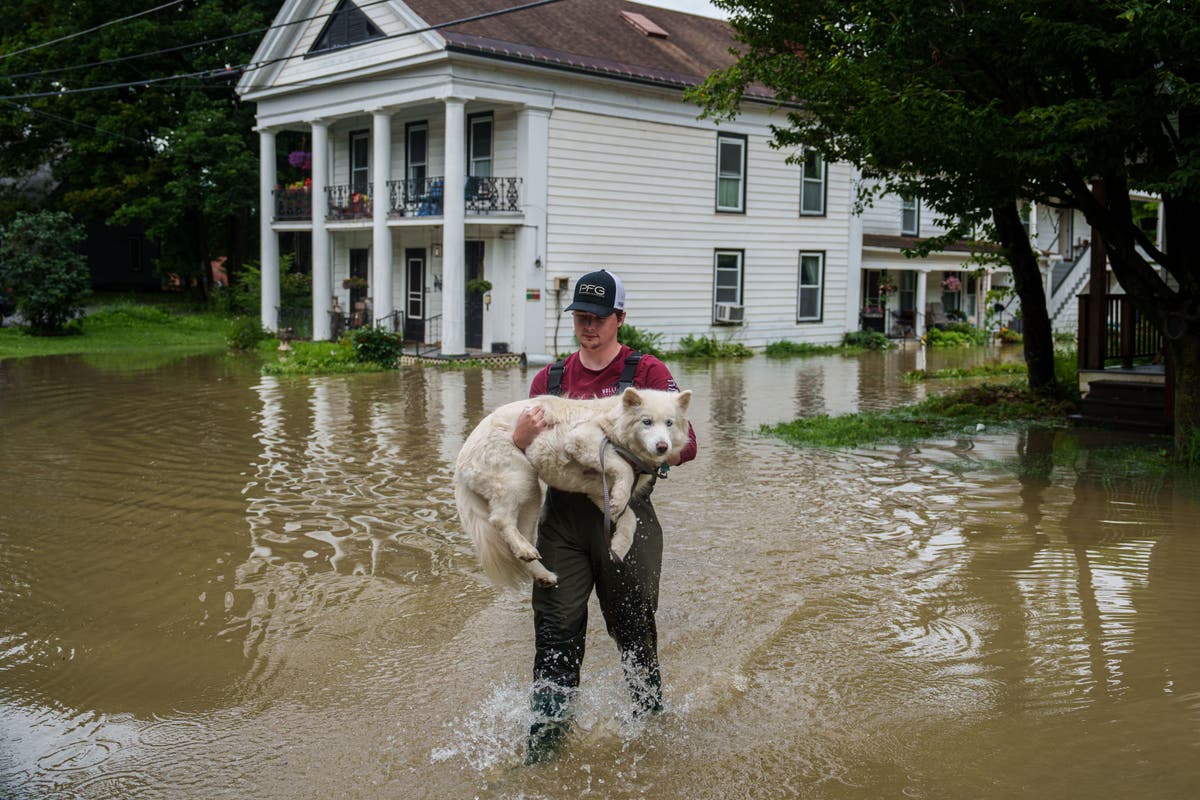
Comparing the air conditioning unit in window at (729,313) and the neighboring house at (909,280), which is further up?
the neighboring house at (909,280)

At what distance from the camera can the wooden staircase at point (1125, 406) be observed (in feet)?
47.6

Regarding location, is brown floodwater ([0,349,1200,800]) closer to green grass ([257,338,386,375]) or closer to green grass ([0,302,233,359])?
green grass ([257,338,386,375])

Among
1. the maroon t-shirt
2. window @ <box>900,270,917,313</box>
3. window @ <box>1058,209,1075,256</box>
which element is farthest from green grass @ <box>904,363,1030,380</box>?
the maroon t-shirt

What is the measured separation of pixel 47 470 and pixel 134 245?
136 ft

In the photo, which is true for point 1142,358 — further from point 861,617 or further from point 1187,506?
point 861,617

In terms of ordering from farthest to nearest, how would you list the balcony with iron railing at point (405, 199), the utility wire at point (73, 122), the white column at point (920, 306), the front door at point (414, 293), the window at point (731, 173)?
1. the white column at point (920, 306)
2. the utility wire at point (73, 122)
3. the window at point (731, 173)
4. the front door at point (414, 293)
5. the balcony with iron railing at point (405, 199)

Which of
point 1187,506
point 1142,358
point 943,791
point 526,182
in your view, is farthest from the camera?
point 526,182

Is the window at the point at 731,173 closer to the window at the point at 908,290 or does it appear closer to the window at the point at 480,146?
the window at the point at 480,146

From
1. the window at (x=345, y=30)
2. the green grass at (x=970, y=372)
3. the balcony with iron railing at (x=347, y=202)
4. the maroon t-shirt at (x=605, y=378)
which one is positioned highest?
the window at (x=345, y=30)

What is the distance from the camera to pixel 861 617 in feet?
23.3

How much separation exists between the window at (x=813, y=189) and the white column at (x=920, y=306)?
565 centimetres

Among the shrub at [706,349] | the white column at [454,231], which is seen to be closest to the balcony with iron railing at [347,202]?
the white column at [454,231]

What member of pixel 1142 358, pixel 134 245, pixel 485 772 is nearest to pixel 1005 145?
pixel 1142 358

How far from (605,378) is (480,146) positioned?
889 inches
